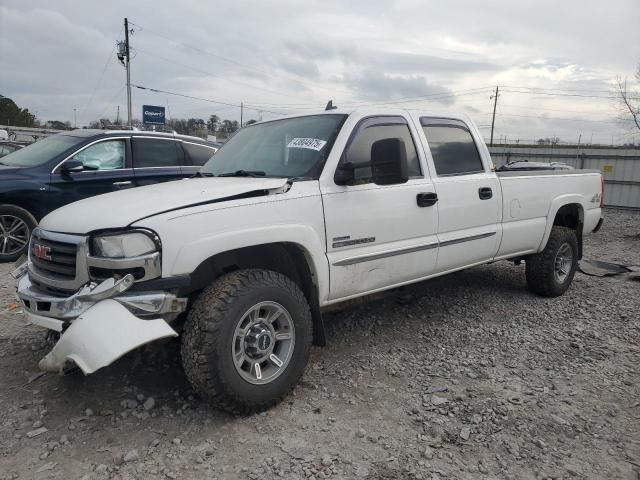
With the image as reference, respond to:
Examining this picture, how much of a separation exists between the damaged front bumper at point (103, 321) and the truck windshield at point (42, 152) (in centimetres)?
466

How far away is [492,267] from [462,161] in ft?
9.49

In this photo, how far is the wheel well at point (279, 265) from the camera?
3111mm

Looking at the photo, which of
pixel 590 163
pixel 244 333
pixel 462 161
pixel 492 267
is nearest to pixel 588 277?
pixel 492 267

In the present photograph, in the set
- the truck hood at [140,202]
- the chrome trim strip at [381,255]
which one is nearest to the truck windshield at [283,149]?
the truck hood at [140,202]

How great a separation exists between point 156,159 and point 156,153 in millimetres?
90

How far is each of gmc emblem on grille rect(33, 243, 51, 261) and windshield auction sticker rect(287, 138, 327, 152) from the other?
1.76m

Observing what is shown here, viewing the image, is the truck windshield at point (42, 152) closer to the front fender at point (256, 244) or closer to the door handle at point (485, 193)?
the front fender at point (256, 244)

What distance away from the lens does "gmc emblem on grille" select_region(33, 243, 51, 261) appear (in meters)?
2.95

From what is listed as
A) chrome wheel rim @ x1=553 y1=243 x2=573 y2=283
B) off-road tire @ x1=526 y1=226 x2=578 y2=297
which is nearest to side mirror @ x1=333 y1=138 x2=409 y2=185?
off-road tire @ x1=526 y1=226 x2=578 y2=297

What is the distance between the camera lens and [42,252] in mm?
3010

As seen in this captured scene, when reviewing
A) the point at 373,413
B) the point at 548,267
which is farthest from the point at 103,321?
the point at 548,267

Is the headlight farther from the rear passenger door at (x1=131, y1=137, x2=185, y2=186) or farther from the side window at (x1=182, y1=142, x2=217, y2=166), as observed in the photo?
the side window at (x1=182, y1=142, x2=217, y2=166)

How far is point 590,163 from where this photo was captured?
17.7m

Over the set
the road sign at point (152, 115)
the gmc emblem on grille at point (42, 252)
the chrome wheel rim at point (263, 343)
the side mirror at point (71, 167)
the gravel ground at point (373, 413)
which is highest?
the road sign at point (152, 115)
